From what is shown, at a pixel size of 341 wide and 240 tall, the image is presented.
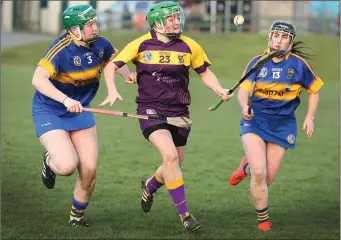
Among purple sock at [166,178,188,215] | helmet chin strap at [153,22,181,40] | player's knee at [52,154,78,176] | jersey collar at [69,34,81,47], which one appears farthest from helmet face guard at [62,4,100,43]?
purple sock at [166,178,188,215]

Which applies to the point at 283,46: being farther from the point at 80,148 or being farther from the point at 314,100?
the point at 80,148

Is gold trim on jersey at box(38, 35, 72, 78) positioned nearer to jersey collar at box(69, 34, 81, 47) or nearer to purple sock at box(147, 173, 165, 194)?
jersey collar at box(69, 34, 81, 47)

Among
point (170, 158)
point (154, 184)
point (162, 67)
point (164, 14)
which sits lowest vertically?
point (154, 184)

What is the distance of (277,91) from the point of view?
9305mm

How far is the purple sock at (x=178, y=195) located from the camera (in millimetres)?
8523

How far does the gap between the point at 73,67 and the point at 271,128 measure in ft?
7.06

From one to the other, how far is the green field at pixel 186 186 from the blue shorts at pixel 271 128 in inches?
35.6

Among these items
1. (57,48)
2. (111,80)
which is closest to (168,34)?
(111,80)

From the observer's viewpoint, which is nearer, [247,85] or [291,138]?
[247,85]

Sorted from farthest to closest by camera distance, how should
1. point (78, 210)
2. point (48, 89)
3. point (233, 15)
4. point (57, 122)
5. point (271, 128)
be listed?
1. point (233, 15)
2. point (271, 128)
3. point (78, 210)
4. point (57, 122)
5. point (48, 89)

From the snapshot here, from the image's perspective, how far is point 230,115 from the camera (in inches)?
859

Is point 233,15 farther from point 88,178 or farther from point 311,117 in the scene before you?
point 88,178

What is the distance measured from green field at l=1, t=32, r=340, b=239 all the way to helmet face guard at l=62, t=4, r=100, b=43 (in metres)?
1.87

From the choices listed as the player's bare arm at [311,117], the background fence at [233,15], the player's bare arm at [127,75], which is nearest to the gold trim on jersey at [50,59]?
the player's bare arm at [127,75]
